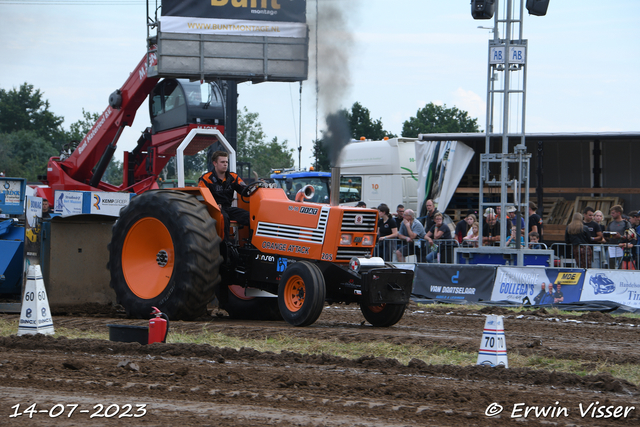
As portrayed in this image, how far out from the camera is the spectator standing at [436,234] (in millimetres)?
15188

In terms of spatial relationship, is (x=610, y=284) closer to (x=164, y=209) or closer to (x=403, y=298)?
(x=403, y=298)

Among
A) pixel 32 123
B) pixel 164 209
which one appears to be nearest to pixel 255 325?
pixel 164 209

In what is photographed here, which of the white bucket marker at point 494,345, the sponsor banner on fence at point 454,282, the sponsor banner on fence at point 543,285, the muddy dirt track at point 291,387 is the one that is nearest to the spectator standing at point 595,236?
the sponsor banner on fence at point 543,285

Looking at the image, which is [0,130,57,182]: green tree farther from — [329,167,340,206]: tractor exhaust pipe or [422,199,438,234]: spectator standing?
[329,167,340,206]: tractor exhaust pipe

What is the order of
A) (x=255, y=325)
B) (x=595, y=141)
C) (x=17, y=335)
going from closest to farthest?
(x=17, y=335)
(x=255, y=325)
(x=595, y=141)

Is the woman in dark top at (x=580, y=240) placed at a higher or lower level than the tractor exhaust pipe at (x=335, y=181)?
lower

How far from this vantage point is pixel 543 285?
13.1m

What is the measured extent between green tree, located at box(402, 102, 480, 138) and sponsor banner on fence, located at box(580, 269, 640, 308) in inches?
2837

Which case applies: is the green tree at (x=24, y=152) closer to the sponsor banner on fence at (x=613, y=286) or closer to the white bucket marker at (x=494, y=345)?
the sponsor banner on fence at (x=613, y=286)

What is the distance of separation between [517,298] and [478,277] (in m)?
0.83

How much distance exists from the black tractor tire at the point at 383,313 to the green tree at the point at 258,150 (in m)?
51.7

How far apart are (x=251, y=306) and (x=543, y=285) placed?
5440mm

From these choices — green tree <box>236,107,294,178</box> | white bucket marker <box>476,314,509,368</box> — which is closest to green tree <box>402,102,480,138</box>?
green tree <box>236,107,294,178</box>

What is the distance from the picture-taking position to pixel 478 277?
1375 centimetres
